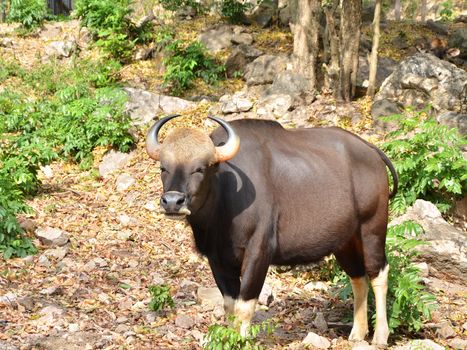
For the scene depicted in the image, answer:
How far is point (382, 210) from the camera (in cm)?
548

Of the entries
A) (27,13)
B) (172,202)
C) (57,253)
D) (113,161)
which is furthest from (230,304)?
(27,13)

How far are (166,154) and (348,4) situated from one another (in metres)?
8.63

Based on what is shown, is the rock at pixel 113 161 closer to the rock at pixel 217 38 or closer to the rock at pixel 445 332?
the rock at pixel 217 38

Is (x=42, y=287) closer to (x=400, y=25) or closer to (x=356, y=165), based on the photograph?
(x=356, y=165)

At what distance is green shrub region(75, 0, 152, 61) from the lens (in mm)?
15258

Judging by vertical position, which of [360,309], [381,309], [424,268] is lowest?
[424,268]

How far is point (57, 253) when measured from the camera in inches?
286

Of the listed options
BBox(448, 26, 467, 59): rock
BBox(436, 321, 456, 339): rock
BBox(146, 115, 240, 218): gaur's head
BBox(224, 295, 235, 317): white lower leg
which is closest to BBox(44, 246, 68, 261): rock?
BBox(224, 295, 235, 317): white lower leg

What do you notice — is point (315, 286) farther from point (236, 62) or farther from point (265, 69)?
point (236, 62)

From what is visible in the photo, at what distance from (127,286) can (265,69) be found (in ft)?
26.5

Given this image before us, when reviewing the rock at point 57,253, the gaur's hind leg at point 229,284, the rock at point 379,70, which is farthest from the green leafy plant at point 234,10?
the gaur's hind leg at point 229,284

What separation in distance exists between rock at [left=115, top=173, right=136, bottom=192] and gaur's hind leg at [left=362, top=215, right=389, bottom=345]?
208 inches

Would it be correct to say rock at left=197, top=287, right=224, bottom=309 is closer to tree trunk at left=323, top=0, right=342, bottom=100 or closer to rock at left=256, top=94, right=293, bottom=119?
rock at left=256, top=94, right=293, bottom=119

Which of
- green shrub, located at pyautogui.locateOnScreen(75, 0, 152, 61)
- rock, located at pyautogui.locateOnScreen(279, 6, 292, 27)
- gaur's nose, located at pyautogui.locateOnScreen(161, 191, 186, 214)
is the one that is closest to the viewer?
gaur's nose, located at pyautogui.locateOnScreen(161, 191, 186, 214)
